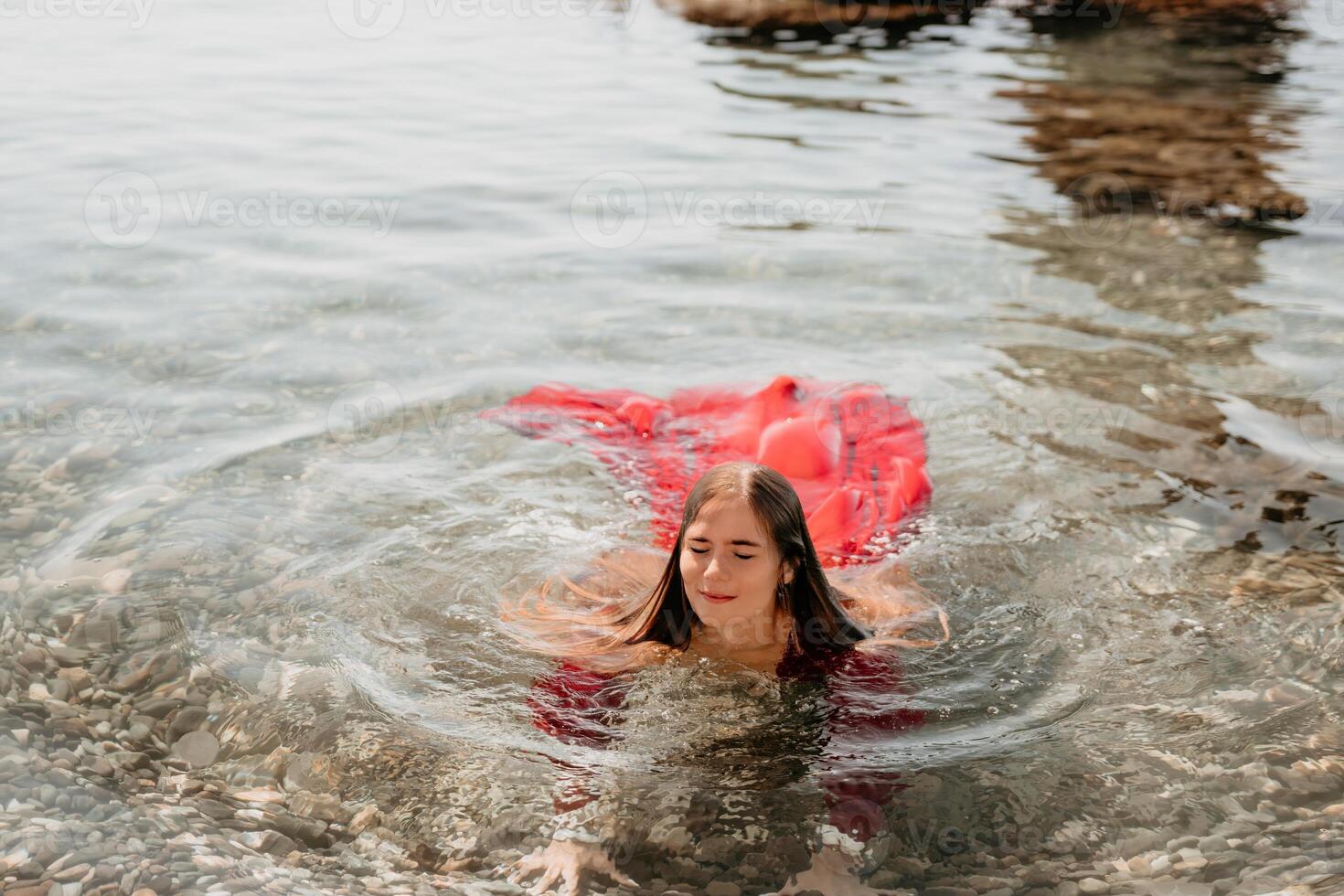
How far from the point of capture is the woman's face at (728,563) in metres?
3.85

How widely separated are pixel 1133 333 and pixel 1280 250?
2.27 metres

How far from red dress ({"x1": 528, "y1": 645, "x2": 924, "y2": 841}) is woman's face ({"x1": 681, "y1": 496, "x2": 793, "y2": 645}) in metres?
0.43

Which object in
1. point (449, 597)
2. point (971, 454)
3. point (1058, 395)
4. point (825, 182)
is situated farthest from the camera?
point (825, 182)

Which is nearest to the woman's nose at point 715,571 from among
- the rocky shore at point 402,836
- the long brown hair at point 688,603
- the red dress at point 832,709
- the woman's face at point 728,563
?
the woman's face at point 728,563

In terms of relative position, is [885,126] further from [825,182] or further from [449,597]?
[449,597]

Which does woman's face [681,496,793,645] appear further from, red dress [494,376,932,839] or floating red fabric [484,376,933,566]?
floating red fabric [484,376,933,566]

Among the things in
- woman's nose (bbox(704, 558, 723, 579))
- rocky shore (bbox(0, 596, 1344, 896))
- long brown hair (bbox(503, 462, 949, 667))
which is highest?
woman's nose (bbox(704, 558, 723, 579))

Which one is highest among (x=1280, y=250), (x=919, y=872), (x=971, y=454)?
(x=1280, y=250)

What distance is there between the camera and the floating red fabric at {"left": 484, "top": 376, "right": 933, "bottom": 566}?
5383 millimetres

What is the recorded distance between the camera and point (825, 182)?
10.7 m

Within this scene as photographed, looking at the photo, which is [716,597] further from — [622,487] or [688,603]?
[622,487]

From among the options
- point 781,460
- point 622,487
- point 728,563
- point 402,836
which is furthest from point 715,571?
point 622,487

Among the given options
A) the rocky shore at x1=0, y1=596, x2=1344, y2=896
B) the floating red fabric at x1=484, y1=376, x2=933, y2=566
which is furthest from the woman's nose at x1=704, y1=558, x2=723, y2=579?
the floating red fabric at x1=484, y1=376, x2=933, y2=566

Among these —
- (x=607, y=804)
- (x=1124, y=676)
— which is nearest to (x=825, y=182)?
(x=1124, y=676)
